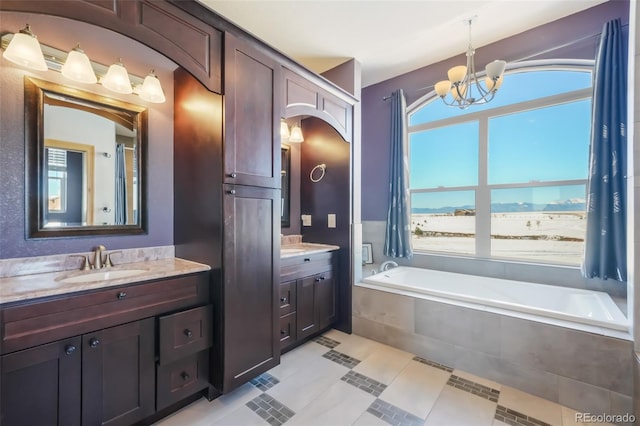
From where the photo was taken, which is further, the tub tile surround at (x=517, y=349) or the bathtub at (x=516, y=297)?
the bathtub at (x=516, y=297)

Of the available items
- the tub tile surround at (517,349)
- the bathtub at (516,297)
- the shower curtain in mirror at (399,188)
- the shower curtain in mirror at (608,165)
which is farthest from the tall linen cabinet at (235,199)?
the shower curtain in mirror at (608,165)

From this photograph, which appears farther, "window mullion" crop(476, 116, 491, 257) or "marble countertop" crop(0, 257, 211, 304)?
"window mullion" crop(476, 116, 491, 257)

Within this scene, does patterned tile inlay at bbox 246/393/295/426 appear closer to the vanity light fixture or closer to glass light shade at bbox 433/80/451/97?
the vanity light fixture

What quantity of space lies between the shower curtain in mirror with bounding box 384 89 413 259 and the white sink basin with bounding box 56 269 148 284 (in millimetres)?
2667

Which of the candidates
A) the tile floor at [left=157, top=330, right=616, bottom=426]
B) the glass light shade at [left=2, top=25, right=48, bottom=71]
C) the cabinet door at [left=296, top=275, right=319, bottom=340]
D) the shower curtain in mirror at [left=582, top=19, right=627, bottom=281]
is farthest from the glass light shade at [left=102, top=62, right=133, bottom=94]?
the shower curtain in mirror at [left=582, top=19, right=627, bottom=281]

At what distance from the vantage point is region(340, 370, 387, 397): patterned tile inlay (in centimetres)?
186

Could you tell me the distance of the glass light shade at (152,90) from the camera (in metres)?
1.83

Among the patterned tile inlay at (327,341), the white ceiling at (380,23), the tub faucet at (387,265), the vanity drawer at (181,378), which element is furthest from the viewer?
the tub faucet at (387,265)

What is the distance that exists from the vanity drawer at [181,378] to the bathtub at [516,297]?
1.58 m

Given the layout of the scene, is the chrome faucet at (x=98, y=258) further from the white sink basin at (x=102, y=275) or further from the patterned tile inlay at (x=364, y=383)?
the patterned tile inlay at (x=364, y=383)

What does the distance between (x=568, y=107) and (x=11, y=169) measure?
13.8 feet

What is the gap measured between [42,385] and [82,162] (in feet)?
4.06

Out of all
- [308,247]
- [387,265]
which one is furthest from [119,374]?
[387,265]

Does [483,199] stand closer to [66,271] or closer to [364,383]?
[364,383]
